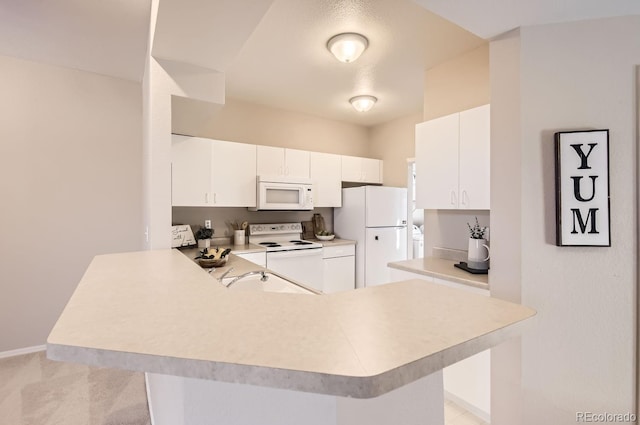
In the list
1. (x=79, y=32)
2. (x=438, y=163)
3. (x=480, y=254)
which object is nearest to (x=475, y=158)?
(x=438, y=163)

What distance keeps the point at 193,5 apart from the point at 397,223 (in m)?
3.38

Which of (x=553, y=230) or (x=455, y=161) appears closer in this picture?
(x=553, y=230)

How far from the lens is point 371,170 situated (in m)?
4.39

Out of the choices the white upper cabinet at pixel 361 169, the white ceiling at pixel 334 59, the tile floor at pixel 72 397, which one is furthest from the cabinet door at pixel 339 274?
the white ceiling at pixel 334 59

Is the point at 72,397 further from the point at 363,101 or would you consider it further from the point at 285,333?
the point at 363,101

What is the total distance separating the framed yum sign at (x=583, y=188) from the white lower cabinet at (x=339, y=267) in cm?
257

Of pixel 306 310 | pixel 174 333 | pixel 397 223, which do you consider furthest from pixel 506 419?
pixel 397 223

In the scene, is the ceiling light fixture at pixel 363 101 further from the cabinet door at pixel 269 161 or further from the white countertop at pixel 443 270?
the white countertop at pixel 443 270

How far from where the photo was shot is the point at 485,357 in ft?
5.84

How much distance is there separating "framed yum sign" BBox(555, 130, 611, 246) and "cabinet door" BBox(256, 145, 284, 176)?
2.77m

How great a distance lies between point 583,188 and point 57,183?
13.0ft

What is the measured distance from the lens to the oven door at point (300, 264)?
3.20m

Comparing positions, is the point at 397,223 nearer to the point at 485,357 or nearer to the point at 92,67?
the point at 485,357

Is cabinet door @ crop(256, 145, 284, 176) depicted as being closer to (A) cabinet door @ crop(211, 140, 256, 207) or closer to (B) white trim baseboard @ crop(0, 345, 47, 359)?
(A) cabinet door @ crop(211, 140, 256, 207)
